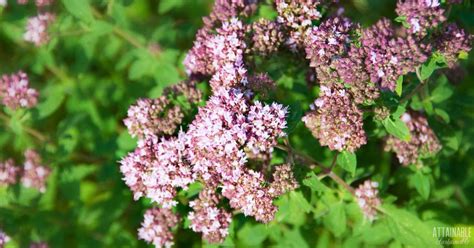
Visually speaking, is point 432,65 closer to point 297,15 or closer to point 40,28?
point 297,15

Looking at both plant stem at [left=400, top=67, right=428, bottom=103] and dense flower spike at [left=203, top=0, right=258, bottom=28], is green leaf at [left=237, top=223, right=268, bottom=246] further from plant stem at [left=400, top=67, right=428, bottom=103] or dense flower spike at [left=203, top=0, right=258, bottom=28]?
dense flower spike at [left=203, top=0, right=258, bottom=28]

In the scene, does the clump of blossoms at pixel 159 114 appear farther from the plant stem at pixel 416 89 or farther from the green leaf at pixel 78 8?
the plant stem at pixel 416 89

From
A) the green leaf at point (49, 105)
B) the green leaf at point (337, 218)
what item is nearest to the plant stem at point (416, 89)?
the green leaf at point (337, 218)

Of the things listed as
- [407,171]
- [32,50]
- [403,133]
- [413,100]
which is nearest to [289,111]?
[403,133]

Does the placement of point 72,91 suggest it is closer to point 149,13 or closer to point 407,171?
point 149,13

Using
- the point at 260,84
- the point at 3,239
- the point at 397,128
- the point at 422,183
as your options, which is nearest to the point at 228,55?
the point at 260,84
